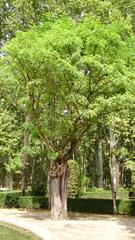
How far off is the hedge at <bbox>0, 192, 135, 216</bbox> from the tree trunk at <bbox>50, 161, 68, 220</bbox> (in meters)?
3.65

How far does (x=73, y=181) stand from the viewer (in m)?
29.6

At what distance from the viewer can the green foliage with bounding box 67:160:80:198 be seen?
29.2 meters

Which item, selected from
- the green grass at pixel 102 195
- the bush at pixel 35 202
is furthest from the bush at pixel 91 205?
the green grass at pixel 102 195

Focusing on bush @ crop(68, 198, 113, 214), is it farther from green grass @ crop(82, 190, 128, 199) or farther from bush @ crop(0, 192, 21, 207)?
green grass @ crop(82, 190, 128, 199)

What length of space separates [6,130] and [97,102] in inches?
805

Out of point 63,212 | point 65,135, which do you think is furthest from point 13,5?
point 63,212

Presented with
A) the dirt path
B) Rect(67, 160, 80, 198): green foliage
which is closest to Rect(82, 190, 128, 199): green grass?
Rect(67, 160, 80, 198): green foliage

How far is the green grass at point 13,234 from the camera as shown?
1431 centimetres

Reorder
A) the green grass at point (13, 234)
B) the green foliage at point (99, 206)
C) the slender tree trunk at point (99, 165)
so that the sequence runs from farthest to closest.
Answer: the slender tree trunk at point (99, 165) → the green foliage at point (99, 206) → the green grass at point (13, 234)

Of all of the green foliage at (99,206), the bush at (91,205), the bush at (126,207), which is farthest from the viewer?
the bush at (91,205)

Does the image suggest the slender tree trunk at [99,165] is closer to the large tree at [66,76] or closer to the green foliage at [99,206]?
the green foliage at [99,206]

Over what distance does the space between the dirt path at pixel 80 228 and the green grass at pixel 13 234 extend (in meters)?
0.27

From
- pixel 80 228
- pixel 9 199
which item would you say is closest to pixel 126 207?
pixel 80 228

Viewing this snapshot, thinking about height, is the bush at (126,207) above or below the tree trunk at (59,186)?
below
